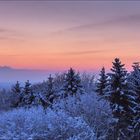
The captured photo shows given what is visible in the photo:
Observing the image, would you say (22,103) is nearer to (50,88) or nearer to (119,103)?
(50,88)

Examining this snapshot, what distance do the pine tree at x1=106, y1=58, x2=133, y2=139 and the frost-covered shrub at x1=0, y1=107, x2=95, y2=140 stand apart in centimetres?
1166

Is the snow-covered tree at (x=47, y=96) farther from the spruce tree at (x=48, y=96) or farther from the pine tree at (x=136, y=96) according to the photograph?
the pine tree at (x=136, y=96)

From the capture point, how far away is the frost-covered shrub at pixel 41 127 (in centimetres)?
3331

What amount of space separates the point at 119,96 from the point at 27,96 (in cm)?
2170

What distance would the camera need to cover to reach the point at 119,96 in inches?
1875

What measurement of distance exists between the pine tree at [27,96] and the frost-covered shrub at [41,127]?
27.5 meters

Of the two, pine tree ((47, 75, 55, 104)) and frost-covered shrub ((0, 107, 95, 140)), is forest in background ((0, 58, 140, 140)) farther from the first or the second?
pine tree ((47, 75, 55, 104))

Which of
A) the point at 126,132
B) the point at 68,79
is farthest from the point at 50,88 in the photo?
the point at 126,132

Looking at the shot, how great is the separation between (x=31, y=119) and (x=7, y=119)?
1.98 meters

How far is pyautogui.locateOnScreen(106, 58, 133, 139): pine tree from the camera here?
47.2 meters

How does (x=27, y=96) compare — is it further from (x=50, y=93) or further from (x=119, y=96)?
(x=119, y=96)

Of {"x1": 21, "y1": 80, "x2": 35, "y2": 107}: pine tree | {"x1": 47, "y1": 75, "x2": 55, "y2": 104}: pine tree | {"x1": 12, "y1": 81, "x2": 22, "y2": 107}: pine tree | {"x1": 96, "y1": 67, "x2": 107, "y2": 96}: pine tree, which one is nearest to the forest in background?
{"x1": 96, "y1": 67, "x2": 107, "y2": 96}: pine tree

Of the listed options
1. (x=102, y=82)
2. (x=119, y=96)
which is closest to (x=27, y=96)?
(x=102, y=82)

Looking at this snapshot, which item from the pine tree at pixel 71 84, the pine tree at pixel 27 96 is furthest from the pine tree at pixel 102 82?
the pine tree at pixel 27 96
